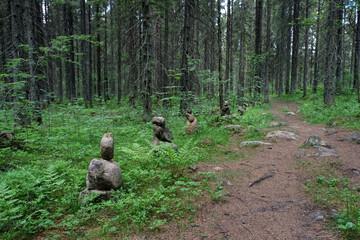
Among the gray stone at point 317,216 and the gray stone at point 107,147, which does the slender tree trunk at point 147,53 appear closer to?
the gray stone at point 107,147

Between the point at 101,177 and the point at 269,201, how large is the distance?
308 centimetres

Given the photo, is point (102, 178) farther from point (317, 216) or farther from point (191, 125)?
point (191, 125)

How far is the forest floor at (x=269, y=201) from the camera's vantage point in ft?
8.81

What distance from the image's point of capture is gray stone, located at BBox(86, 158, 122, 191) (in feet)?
11.7

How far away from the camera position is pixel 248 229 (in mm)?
2770

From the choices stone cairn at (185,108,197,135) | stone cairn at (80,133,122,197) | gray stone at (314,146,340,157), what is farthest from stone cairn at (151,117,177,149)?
gray stone at (314,146,340,157)

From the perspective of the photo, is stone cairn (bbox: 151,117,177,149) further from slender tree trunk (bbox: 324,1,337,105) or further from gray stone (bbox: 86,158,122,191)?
slender tree trunk (bbox: 324,1,337,105)

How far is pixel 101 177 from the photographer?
3547 mm

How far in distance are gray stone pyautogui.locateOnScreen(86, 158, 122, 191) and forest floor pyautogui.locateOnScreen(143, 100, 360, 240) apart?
1.35 meters

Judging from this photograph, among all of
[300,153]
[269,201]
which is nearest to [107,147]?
[269,201]

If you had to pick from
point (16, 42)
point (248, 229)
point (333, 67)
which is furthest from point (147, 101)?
point (333, 67)

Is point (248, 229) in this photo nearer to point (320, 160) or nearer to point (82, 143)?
point (320, 160)

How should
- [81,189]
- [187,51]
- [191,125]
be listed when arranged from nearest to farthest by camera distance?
[81,189] → [191,125] → [187,51]

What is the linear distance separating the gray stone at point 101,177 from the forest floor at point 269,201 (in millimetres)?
1351
